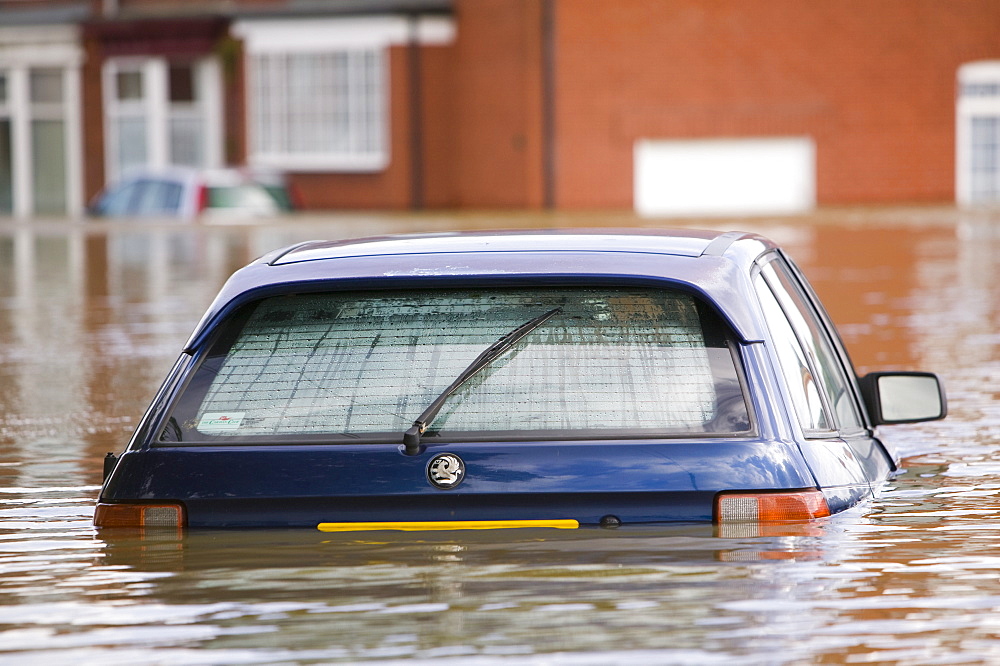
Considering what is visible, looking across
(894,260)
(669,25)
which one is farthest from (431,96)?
(894,260)

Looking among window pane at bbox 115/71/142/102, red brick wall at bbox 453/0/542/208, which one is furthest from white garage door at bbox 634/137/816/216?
window pane at bbox 115/71/142/102

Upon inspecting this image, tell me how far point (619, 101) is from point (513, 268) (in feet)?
95.9

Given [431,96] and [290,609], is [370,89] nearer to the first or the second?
[431,96]

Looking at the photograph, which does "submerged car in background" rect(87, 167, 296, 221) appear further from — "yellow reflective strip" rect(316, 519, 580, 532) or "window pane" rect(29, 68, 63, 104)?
"yellow reflective strip" rect(316, 519, 580, 532)

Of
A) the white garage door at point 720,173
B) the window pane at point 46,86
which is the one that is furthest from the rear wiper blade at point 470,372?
the window pane at point 46,86

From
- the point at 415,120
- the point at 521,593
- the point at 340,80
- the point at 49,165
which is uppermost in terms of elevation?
the point at 340,80

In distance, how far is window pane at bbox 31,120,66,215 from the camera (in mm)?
39281

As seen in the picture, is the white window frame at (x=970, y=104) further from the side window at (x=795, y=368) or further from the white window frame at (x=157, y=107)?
the side window at (x=795, y=368)

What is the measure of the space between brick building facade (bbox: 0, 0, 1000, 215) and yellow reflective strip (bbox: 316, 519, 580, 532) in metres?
29.0

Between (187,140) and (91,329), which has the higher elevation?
(187,140)

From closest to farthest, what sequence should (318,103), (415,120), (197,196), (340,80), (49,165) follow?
(197,196) < (415,120) < (340,80) < (318,103) < (49,165)

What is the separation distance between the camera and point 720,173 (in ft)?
111

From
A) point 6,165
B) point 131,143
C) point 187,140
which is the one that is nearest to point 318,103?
point 187,140

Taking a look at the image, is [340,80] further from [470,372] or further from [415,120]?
[470,372]
